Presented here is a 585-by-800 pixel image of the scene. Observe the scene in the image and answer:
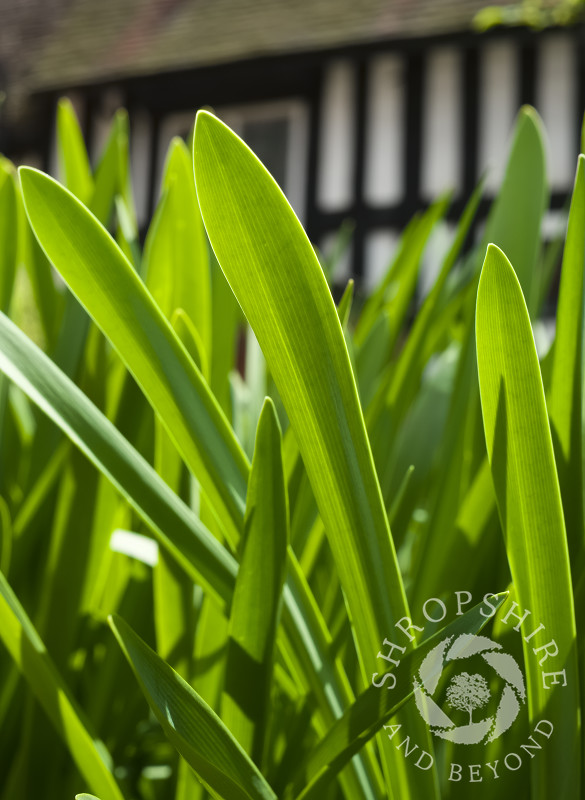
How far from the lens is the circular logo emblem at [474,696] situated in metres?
0.21

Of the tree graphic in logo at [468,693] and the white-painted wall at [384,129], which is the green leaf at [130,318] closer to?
A: the tree graphic in logo at [468,693]

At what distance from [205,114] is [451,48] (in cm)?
431

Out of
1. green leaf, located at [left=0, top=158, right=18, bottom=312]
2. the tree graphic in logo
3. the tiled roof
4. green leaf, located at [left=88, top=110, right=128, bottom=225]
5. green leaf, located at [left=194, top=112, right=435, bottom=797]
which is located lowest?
the tree graphic in logo

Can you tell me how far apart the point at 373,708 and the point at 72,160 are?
0.32 meters

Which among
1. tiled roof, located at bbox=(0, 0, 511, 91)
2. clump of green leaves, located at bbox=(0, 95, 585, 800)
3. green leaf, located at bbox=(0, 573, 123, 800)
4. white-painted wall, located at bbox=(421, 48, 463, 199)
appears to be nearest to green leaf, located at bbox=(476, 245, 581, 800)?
clump of green leaves, located at bbox=(0, 95, 585, 800)

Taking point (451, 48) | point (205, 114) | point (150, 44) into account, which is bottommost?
point (205, 114)

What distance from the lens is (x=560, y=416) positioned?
8.5 inches

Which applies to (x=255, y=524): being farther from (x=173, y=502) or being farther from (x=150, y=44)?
(x=150, y=44)

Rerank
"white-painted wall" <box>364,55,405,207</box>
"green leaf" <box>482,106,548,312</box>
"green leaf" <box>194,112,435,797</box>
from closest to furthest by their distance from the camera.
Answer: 1. "green leaf" <box>194,112,435,797</box>
2. "green leaf" <box>482,106,548,312</box>
3. "white-painted wall" <box>364,55,405,207</box>

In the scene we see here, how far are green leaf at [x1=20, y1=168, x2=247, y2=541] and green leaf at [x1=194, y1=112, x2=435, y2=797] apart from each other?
1.4 inches

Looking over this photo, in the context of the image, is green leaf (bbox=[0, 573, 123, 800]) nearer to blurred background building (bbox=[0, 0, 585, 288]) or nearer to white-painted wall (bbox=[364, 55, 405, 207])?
blurred background building (bbox=[0, 0, 585, 288])

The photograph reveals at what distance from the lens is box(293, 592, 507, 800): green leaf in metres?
0.17

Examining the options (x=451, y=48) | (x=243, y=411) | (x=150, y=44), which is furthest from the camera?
(x=150, y=44)

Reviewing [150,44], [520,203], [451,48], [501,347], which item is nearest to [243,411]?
[520,203]
